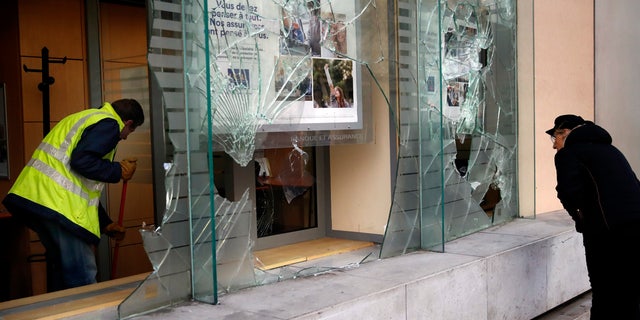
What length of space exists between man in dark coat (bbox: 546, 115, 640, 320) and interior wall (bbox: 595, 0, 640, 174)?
4.58m

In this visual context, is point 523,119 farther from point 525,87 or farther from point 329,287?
point 329,287

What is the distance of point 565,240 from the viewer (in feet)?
20.4

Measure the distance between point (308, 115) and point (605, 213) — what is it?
7.06ft

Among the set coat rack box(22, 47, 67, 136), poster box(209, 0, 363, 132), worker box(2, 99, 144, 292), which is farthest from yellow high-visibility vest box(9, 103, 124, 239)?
coat rack box(22, 47, 67, 136)

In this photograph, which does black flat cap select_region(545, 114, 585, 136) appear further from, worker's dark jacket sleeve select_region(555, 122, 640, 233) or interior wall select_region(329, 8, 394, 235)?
interior wall select_region(329, 8, 394, 235)

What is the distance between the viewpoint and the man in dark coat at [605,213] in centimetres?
461

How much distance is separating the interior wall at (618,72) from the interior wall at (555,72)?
20 centimetres

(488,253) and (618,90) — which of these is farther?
(618,90)

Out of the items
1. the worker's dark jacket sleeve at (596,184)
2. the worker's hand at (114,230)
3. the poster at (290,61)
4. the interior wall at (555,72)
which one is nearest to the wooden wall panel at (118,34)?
the worker's hand at (114,230)

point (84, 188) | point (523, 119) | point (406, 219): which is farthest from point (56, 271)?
point (523, 119)

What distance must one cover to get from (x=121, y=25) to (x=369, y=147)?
105 inches

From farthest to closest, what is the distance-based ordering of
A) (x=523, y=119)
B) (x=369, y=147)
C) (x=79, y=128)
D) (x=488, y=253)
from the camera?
1. (x=523, y=119)
2. (x=369, y=147)
3. (x=488, y=253)
4. (x=79, y=128)

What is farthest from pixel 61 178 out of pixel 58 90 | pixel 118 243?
pixel 58 90

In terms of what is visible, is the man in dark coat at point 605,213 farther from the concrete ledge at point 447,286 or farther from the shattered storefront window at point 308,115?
the shattered storefront window at point 308,115
